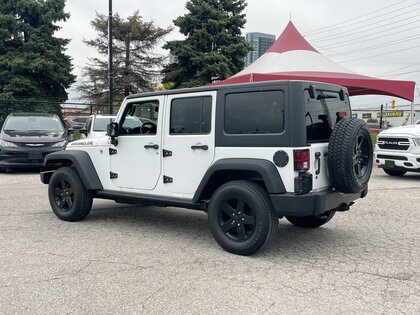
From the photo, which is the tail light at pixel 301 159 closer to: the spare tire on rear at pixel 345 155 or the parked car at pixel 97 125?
the spare tire on rear at pixel 345 155

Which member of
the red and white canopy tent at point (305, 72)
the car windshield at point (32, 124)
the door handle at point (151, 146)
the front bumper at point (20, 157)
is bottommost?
the front bumper at point (20, 157)

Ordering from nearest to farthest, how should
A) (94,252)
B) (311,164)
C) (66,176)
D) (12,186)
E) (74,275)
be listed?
(74,275), (311,164), (94,252), (66,176), (12,186)

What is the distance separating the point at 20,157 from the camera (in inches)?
429

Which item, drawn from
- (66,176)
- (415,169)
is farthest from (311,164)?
(415,169)

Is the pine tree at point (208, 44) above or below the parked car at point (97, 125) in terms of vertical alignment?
above

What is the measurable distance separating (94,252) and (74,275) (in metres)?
0.70

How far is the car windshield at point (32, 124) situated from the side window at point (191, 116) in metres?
8.19

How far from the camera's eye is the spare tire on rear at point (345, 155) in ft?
13.9

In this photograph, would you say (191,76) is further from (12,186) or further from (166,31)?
(12,186)

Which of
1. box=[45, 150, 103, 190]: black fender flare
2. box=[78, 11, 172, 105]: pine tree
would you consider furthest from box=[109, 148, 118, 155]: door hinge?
box=[78, 11, 172, 105]: pine tree

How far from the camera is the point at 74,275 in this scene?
3863 millimetres

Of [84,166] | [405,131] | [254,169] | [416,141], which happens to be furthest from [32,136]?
[416,141]

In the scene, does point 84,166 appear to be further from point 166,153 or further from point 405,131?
point 405,131

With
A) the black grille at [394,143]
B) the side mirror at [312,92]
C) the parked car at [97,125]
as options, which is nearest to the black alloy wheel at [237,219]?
the side mirror at [312,92]
